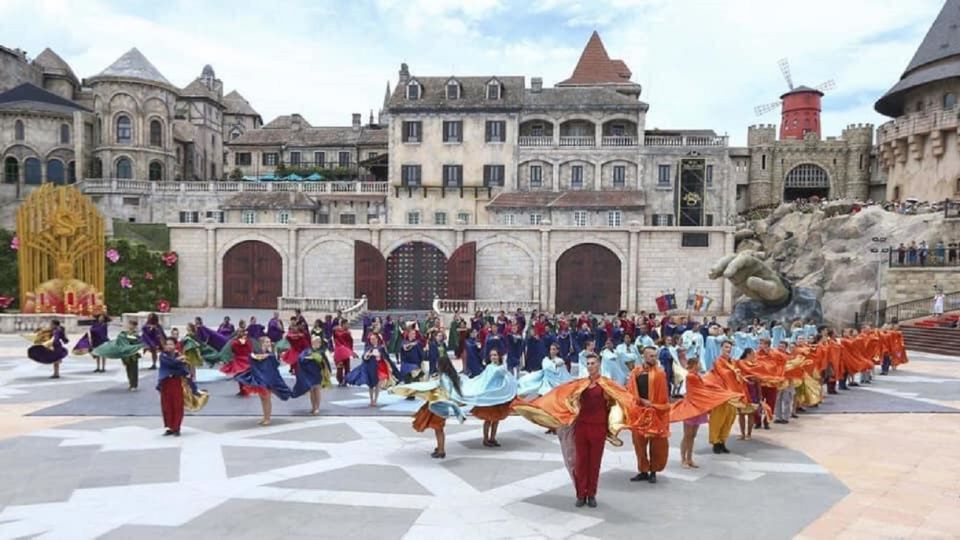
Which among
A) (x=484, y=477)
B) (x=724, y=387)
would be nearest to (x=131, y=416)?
(x=484, y=477)

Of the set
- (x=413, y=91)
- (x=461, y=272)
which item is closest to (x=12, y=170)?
(x=413, y=91)

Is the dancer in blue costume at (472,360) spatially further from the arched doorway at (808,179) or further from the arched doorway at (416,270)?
the arched doorway at (808,179)

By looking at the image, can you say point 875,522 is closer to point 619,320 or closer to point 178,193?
point 619,320

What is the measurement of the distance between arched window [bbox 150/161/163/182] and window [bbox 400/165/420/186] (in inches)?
772

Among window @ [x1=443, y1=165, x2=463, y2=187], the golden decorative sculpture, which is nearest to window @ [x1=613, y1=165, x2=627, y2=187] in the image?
window @ [x1=443, y1=165, x2=463, y2=187]

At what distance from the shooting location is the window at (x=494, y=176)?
154 feet

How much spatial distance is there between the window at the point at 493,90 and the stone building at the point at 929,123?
86.4ft

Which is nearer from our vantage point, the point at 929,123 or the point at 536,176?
the point at 929,123

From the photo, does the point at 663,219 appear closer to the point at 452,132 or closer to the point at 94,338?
the point at 452,132

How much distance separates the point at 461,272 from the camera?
3803cm

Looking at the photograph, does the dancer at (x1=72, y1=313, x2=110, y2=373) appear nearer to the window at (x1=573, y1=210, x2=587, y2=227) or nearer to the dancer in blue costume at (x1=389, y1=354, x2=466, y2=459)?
the dancer in blue costume at (x1=389, y1=354, x2=466, y2=459)

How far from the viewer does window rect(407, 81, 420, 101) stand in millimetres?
47528

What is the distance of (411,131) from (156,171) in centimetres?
2076

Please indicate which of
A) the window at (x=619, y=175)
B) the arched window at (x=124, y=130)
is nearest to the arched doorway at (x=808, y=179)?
the window at (x=619, y=175)
